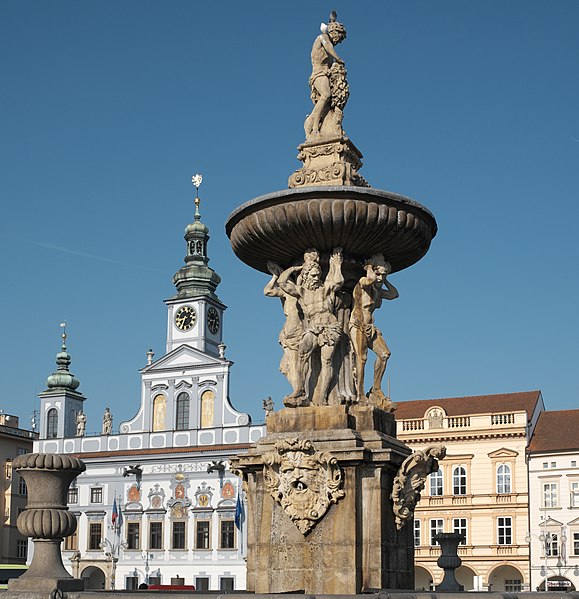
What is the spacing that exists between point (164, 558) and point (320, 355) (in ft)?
151

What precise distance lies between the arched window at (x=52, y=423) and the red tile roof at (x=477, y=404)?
73.6 feet

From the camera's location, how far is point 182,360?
56969mm

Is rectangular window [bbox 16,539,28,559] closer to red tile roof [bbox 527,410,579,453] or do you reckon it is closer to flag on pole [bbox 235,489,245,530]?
flag on pole [bbox 235,489,245,530]

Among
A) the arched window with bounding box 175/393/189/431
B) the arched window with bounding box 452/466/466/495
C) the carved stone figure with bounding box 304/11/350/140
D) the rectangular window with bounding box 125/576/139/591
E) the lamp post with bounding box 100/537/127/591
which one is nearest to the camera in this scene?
the carved stone figure with bounding box 304/11/350/140

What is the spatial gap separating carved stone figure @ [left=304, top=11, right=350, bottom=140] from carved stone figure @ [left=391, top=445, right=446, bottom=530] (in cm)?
353

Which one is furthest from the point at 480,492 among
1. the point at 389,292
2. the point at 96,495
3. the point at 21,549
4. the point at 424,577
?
the point at 389,292

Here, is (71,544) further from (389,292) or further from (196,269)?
(389,292)

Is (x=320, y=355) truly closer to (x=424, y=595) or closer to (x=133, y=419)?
(x=424, y=595)

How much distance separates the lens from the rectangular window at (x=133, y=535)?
54.9 metres

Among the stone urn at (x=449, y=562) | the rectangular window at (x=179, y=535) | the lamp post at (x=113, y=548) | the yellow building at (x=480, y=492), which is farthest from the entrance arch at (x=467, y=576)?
the stone urn at (x=449, y=562)

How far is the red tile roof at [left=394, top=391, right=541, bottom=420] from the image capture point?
50.2 metres

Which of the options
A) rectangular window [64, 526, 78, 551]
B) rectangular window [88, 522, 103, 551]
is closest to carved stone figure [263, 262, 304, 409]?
rectangular window [88, 522, 103, 551]

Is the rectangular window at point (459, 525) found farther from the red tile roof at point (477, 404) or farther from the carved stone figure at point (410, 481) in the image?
the carved stone figure at point (410, 481)

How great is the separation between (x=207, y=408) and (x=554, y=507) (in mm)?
19023
